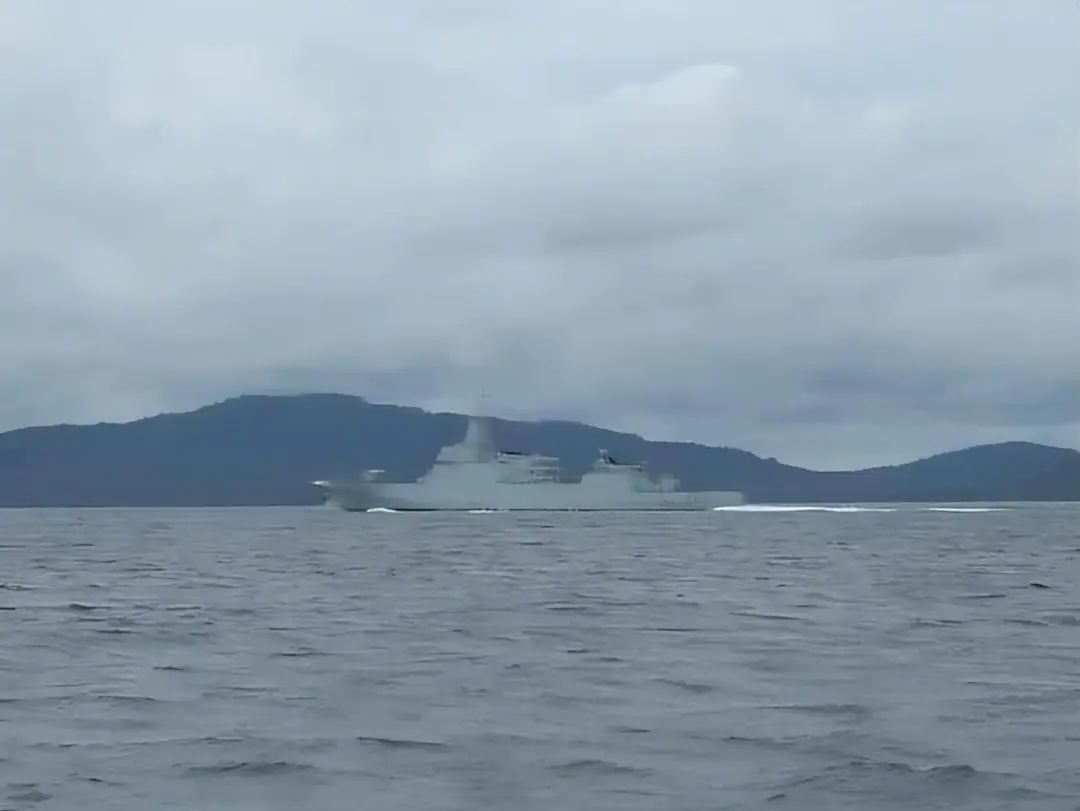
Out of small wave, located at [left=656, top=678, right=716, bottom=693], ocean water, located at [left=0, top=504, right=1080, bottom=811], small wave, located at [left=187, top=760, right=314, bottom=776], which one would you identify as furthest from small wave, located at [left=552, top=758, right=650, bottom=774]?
small wave, located at [left=656, top=678, right=716, bottom=693]

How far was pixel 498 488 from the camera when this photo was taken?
13050 cm

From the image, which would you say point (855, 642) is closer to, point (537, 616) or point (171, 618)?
point (537, 616)

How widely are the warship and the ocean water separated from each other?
9180cm

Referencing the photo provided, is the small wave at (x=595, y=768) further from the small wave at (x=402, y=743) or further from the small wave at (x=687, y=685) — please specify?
the small wave at (x=687, y=685)

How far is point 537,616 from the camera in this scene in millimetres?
27891

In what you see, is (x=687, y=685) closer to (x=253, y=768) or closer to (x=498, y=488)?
(x=253, y=768)

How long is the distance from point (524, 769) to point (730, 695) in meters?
4.68

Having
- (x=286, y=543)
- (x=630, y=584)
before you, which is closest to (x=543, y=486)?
(x=286, y=543)

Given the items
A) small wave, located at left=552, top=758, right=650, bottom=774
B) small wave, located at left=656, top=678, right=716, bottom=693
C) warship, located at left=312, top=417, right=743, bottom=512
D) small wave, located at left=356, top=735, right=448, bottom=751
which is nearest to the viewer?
small wave, located at left=552, top=758, right=650, bottom=774

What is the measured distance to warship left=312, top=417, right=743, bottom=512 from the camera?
130625 millimetres

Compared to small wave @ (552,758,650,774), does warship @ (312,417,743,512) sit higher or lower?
higher

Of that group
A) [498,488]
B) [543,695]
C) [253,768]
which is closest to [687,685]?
[543,695]

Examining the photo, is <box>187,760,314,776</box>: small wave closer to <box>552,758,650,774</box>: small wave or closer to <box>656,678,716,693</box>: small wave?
<box>552,758,650,774</box>: small wave

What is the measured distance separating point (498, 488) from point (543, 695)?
113 meters
